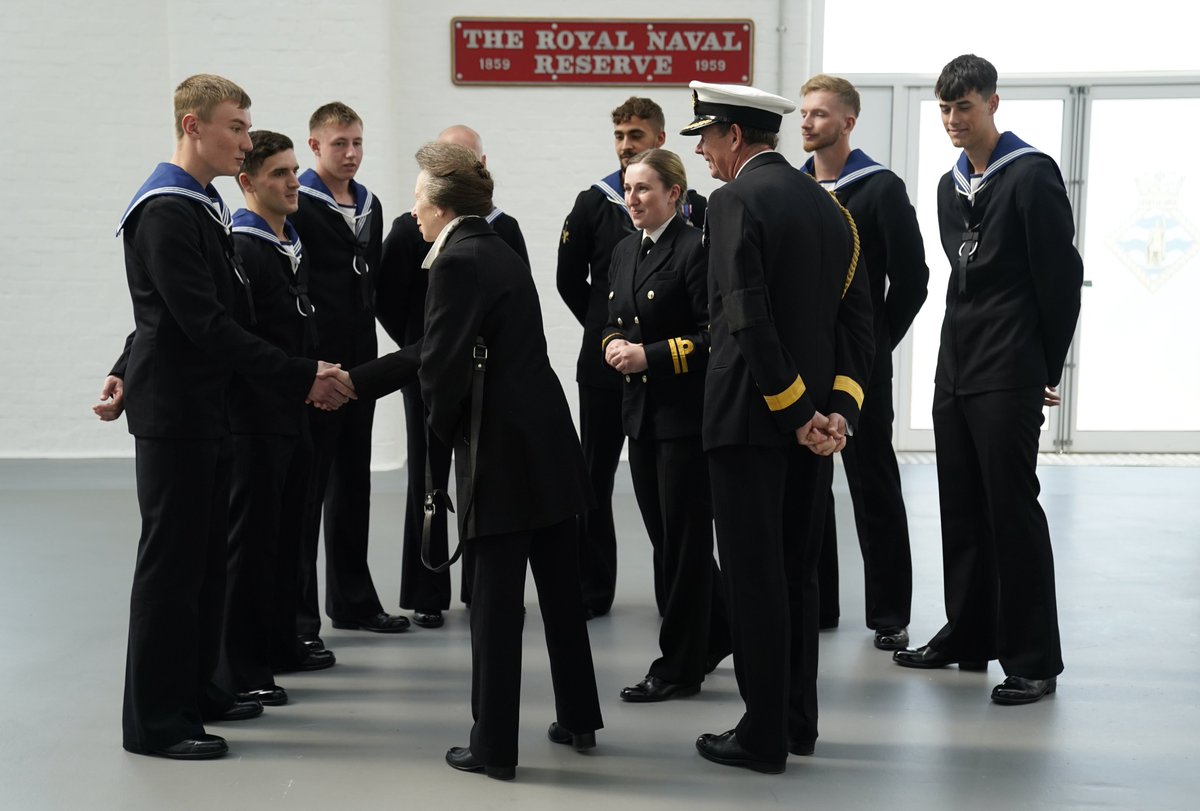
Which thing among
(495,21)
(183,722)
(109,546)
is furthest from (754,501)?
(495,21)

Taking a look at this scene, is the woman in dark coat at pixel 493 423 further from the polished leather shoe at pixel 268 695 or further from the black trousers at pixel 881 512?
the black trousers at pixel 881 512

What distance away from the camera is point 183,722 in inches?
128

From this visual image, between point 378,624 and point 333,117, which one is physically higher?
point 333,117

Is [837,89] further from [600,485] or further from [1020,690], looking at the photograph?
[1020,690]

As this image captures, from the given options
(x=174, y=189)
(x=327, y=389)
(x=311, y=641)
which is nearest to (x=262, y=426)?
(x=327, y=389)

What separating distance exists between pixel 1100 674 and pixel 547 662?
5.75 feet

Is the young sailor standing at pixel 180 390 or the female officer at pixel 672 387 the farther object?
the female officer at pixel 672 387

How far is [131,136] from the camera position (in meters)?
7.50

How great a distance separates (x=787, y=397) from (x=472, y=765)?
1219mm

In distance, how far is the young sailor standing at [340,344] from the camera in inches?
164

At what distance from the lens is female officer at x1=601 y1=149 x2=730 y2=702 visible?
3654mm

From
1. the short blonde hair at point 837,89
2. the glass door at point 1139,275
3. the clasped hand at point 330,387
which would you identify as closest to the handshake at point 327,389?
the clasped hand at point 330,387

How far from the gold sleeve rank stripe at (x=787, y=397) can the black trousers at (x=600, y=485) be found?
1460 millimetres

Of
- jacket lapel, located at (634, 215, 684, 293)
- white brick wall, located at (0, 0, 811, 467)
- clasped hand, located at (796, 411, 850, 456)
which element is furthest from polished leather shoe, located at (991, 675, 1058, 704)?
white brick wall, located at (0, 0, 811, 467)
